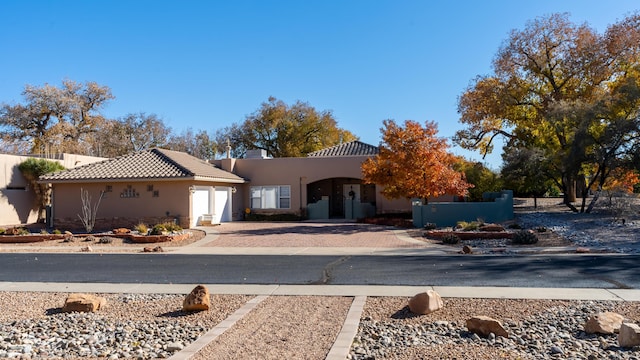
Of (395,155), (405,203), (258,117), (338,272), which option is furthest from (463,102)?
(338,272)

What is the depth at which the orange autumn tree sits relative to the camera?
81.6 feet

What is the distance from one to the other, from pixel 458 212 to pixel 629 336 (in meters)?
18.1

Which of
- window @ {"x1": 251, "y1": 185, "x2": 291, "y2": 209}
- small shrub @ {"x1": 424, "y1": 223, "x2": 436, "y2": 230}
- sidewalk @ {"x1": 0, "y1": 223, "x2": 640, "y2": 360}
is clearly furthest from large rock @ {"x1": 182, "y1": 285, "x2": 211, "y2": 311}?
window @ {"x1": 251, "y1": 185, "x2": 291, "y2": 209}

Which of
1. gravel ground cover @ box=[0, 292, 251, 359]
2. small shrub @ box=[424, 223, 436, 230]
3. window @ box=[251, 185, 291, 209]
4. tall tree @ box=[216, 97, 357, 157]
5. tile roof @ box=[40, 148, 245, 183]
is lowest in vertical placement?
gravel ground cover @ box=[0, 292, 251, 359]

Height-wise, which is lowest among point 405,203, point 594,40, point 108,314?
point 108,314

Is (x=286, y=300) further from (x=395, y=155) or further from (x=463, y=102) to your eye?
(x=463, y=102)

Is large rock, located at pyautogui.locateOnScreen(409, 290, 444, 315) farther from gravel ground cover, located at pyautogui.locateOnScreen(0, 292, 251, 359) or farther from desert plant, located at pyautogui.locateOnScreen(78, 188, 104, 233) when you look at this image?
desert plant, located at pyautogui.locateOnScreen(78, 188, 104, 233)

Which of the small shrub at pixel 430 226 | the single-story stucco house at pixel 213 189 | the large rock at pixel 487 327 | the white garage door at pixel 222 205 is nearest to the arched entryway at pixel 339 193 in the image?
the single-story stucco house at pixel 213 189

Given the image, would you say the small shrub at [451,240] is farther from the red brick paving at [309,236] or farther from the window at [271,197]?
the window at [271,197]

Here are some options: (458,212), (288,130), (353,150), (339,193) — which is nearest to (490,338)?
(458,212)

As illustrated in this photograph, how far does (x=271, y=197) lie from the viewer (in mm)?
32188

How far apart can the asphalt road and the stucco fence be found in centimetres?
889

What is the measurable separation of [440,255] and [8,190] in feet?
75.7

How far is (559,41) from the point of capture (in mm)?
33312
